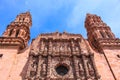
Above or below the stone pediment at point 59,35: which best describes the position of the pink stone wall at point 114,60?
below

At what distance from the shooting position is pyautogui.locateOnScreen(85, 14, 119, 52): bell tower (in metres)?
22.7

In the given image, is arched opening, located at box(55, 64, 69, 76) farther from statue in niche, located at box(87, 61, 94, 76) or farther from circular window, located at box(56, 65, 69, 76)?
statue in niche, located at box(87, 61, 94, 76)

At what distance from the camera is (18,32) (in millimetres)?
24922

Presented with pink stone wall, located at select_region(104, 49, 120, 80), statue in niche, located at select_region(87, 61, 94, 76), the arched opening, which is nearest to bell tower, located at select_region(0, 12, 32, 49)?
the arched opening

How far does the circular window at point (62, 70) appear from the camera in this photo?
18.3 m

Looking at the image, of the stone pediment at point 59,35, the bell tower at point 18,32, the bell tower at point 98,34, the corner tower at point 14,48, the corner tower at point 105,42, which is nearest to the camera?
the corner tower at point 14,48

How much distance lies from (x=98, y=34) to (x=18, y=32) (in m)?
10.1

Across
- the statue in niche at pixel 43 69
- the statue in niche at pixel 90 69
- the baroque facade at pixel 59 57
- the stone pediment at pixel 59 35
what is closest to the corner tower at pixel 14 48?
the baroque facade at pixel 59 57

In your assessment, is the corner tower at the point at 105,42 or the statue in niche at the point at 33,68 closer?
the statue in niche at the point at 33,68

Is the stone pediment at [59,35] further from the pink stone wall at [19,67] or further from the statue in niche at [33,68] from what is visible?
the statue in niche at [33,68]

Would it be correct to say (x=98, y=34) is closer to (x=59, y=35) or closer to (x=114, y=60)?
(x=59, y=35)

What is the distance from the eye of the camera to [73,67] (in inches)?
730

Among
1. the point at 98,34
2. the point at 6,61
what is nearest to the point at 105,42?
the point at 98,34

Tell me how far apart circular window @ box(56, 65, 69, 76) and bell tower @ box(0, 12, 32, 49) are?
568 centimetres
